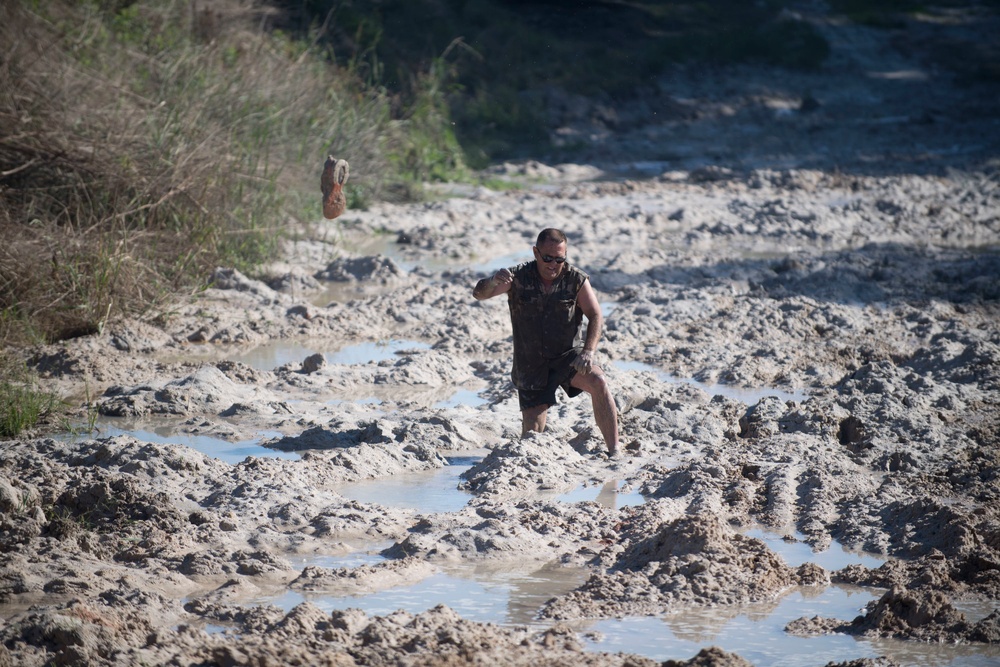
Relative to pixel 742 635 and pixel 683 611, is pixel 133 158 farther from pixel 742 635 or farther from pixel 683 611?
pixel 742 635

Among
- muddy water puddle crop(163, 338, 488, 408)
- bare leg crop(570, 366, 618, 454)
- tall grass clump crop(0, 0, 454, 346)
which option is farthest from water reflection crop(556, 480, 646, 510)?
tall grass clump crop(0, 0, 454, 346)

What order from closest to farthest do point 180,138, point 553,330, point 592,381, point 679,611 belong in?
point 679,611 < point 592,381 < point 553,330 < point 180,138

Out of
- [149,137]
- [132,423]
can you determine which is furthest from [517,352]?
[149,137]

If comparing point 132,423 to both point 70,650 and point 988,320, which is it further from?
point 988,320

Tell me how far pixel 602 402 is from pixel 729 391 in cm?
169

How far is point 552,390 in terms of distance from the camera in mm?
5922

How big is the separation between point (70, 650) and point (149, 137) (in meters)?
6.04

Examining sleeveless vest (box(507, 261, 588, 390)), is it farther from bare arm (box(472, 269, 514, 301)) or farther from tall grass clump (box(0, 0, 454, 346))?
tall grass clump (box(0, 0, 454, 346))

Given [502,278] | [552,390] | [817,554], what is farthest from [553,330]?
[817,554]

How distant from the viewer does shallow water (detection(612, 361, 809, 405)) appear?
23.0 ft

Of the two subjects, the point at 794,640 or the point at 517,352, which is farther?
the point at 517,352

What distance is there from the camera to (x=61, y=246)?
764cm

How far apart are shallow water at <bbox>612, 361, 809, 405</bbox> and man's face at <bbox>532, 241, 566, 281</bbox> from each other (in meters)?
1.65

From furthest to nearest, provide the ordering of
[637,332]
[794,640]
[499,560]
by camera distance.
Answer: [637,332]
[499,560]
[794,640]
